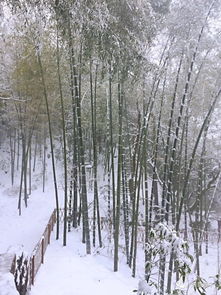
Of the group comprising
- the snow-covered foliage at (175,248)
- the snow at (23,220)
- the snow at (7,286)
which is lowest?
the snow at (23,220)

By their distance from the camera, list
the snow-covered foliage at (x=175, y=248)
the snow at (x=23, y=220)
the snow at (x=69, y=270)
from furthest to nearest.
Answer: the snow at (x=23, y=220), the snow at (x=69, y=270), the snow-covered foliage at (x=175, y=248)

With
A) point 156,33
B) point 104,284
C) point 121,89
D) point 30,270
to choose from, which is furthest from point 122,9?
point 104,284

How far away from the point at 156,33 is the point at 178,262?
3.54m

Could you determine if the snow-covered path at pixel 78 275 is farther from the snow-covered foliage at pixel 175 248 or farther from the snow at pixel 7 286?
the snow-covered foliage at pixel 175 248

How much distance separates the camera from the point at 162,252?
1.93 m

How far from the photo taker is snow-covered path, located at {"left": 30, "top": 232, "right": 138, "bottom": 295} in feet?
14.1

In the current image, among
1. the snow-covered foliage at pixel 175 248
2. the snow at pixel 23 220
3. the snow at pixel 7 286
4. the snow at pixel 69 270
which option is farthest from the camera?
the snow at pixel 23 220

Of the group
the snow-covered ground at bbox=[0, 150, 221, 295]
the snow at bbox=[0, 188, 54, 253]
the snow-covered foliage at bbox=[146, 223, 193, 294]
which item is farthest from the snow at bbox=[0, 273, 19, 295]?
the snow at bbox=[0, 188, 54, 253]

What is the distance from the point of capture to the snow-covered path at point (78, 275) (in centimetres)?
429

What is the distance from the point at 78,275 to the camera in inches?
192

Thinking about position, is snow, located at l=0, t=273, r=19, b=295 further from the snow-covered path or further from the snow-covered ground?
the snow-covered path

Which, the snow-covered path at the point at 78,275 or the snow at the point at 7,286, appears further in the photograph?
the snow-covered path at the point at 78,275

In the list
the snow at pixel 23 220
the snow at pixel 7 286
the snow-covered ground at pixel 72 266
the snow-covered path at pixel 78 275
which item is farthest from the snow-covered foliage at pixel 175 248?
the snow at pixel 23 220

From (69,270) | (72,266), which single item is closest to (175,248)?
(69,270)
